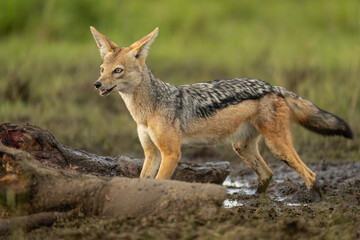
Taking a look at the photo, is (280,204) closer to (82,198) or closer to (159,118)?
(159,118)

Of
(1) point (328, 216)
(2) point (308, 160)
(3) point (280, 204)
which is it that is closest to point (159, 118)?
(3) point (280, 204)

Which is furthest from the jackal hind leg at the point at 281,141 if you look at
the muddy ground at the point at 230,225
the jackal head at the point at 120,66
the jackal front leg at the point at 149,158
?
the jackal head at the point at 120,66

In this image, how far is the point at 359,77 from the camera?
10.4 metres

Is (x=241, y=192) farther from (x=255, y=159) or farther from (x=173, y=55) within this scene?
(x=173, y=55)

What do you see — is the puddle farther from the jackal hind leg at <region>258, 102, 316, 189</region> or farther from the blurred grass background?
the blurred grass background

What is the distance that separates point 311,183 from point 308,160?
2.08 meters

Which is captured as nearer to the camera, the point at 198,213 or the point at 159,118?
the point at 198,213

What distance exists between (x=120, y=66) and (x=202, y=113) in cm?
115

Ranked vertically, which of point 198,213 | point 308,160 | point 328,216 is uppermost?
point 198,213

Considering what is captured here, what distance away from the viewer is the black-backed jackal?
21.3ft

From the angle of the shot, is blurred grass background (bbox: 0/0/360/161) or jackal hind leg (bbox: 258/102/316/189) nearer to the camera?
jackal hind leg (bbox: 258/102/316/189)

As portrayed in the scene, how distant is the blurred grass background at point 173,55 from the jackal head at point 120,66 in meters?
2.99

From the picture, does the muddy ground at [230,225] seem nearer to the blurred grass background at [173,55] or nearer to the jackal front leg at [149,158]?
the jackal front leg at [149,158]

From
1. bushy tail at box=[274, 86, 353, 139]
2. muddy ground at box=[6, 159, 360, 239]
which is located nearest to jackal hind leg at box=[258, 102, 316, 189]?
bushy tail at box=[274, 86, 353, 139]
